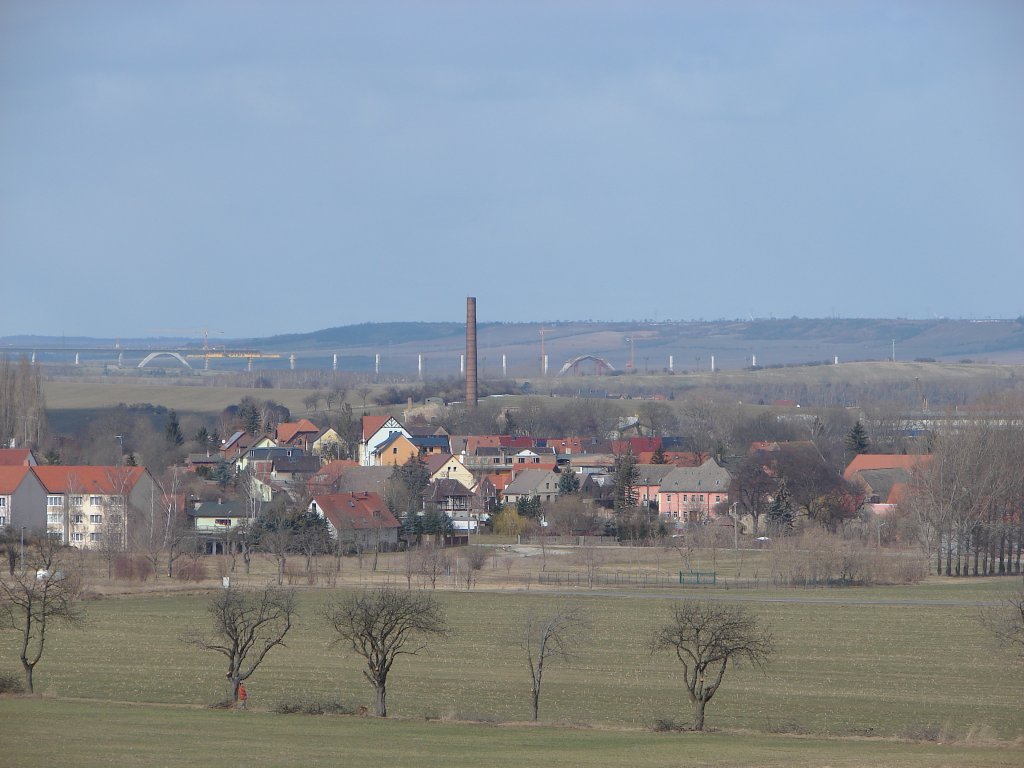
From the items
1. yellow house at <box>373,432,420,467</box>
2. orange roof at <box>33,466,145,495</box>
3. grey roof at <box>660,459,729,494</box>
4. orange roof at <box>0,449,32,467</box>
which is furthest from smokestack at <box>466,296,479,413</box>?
orange roof at <box>33,466,145,495</box>

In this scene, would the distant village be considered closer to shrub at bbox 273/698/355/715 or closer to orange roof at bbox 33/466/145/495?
orange roof at bbox 33/466/145/495

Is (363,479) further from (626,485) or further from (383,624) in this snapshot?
(383,624)

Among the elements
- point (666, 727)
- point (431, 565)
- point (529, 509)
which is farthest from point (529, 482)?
point (666, 727)

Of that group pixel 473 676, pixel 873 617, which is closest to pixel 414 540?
pixel 873 617

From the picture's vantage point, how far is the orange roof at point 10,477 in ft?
224

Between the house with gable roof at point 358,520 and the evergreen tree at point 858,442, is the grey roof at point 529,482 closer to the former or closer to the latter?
the house with gable roof at point 358,520

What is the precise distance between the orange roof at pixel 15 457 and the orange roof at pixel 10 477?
6.94m

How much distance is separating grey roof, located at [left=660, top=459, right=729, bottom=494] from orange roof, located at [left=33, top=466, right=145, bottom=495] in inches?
1209

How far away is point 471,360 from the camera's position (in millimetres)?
142250

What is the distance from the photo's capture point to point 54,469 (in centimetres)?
7150

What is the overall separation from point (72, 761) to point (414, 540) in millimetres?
51675

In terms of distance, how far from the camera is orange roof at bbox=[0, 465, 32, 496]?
6819cm

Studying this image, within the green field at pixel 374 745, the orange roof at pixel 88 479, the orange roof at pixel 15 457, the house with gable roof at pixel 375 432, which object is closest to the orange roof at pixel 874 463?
the house with gable roof at pixel 375 432

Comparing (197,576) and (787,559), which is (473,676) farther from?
(787,559)
